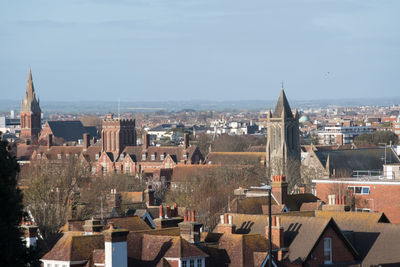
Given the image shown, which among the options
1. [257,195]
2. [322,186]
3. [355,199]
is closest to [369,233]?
[257,195]

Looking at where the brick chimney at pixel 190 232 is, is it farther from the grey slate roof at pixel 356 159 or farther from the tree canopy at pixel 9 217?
the grey slate roof at pixel 356 159

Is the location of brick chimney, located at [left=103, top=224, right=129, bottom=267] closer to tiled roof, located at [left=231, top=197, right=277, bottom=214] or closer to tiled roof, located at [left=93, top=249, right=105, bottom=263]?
tiled roof, located at [left=93, top=249, right=105, bottom=263]

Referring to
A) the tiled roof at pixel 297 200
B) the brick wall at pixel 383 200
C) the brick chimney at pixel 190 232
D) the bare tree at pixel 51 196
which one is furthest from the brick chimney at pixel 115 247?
the brick wall at pixel 383 200

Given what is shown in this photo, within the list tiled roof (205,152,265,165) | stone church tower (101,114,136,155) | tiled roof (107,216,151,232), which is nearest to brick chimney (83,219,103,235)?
tiled roof (107,216,151,232)

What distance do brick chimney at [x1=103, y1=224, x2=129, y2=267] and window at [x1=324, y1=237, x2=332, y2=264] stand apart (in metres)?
8.34

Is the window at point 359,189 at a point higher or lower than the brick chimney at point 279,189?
lower

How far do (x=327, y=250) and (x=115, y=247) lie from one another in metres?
8.99

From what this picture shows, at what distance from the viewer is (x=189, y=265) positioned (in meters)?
31.5

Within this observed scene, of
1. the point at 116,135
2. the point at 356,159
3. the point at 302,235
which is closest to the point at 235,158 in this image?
the point at 356,159

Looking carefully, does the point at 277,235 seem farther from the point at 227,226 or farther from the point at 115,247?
the point at 115,247

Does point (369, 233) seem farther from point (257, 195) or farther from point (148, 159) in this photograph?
point (148, 159)

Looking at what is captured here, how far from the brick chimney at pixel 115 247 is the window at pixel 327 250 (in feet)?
27.4

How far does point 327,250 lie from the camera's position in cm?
3625

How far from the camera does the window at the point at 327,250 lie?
36.1 meters
